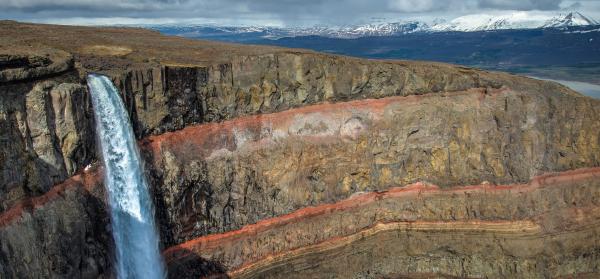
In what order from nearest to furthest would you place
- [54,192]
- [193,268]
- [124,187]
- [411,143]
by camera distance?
[54,192]
[124,187]
[193,268]
[411,143]

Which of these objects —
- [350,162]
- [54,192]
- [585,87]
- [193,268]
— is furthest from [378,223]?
[585,87]

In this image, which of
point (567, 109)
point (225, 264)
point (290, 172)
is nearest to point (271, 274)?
point (225, 264)

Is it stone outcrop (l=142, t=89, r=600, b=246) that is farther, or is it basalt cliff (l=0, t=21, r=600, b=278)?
stone outcrop (l=142, t=89, r=600, b=246)

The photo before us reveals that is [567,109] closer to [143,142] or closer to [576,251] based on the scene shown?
[576,251]

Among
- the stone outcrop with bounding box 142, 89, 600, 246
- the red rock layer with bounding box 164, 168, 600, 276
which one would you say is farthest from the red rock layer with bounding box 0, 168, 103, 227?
the stone outcrop with bounding box 142, 89, 600, 246

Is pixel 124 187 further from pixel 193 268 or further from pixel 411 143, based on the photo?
pixel 411 143

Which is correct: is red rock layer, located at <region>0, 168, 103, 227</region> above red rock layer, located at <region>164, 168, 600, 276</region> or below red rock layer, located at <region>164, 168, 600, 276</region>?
above

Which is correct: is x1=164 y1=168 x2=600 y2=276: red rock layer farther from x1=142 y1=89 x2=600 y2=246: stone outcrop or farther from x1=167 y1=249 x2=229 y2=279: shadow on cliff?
x1=142 y1=89 x2=600 y2=246: stone outcrop
